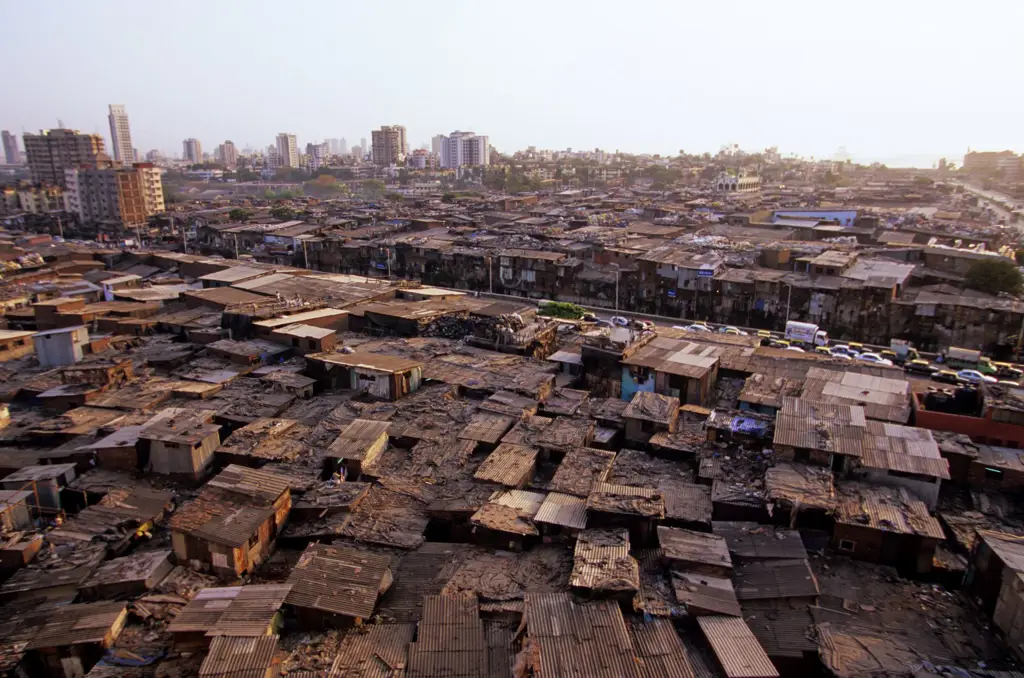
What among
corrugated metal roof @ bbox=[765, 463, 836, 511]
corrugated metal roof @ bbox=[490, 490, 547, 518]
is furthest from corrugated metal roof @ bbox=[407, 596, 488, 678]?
corrugated metal roof @ bbox=[765, 463, 836, 511]

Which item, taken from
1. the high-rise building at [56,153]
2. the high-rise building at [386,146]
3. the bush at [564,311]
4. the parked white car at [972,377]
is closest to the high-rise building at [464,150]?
the high-rise building at [386,146]

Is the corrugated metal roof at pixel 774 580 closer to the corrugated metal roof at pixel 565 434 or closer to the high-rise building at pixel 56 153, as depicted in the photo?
the corrugated metal roof at pixel 565 434

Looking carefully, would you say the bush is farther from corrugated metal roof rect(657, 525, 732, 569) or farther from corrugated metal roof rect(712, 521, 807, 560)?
corrugated metal roof rect(657, 525, 732, 569)

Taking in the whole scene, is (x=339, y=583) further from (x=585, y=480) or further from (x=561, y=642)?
(x=585, y=480)

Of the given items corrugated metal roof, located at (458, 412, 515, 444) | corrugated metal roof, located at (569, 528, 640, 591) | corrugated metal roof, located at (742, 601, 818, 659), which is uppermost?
corrugated metal roof, located at (458, 412, 515, 444)

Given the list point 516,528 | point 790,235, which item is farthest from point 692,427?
point 790,235

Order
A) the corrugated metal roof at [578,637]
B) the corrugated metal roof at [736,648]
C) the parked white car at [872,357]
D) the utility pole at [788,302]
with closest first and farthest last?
the corrugated metal roof at [578,637] < the corrugated metal roof at [736,648] < the parked white car at [872,357] < the utility pole at [788,302]

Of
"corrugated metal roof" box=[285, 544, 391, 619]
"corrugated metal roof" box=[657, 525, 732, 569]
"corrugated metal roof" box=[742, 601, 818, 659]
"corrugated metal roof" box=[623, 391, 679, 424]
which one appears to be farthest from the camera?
"corrugated metal roof" box=[623, 391, 679, 424]
